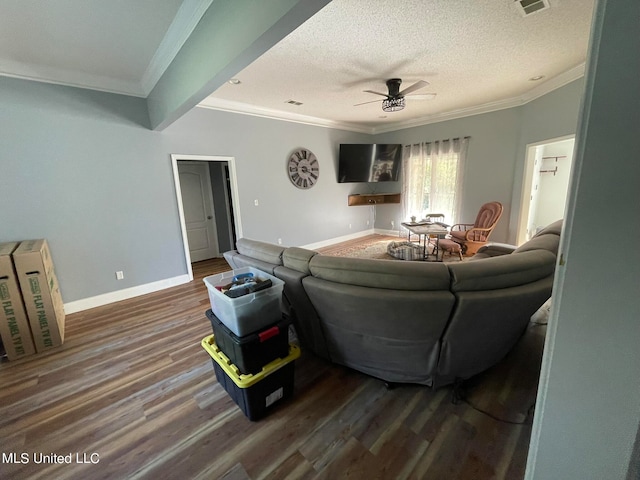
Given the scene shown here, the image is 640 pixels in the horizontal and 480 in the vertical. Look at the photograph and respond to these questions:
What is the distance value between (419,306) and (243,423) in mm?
1297

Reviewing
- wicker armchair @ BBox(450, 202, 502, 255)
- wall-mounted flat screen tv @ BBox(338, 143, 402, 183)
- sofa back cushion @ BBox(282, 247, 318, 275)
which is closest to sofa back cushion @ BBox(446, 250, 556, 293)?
Result: sofa back cushion @ BBox(282, 247, 318, 275)

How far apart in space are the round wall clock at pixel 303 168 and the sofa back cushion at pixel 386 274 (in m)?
3.78

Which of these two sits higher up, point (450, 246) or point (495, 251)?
point (495, 251)

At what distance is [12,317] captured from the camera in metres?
2.21

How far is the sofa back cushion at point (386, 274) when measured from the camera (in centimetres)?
140

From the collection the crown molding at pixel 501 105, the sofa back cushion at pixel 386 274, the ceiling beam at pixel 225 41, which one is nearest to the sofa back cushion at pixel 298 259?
the sofa back cushion at pixel 386 274

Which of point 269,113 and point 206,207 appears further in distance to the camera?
point 206,207

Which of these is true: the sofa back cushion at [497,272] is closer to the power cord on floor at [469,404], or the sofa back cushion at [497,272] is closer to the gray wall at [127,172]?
the power cord on floor at [469,404]

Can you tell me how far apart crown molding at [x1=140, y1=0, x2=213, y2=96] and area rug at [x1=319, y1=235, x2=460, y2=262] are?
3551mm

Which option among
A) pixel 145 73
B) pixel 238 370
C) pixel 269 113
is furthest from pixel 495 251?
pixel 145 73

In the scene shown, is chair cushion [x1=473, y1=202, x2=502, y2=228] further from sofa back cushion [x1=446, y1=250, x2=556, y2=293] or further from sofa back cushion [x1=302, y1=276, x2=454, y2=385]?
sofa back cushion [x1=302, y1=276, x2=454, y2=385]

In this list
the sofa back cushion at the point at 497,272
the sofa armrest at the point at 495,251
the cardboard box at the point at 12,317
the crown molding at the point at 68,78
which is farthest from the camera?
the sofa armrest at the point at 495,251

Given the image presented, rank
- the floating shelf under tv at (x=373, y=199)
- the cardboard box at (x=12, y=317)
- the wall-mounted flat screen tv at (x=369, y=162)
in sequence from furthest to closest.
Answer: the floating shelf under tv at (x=373, y=199) < the wall-mounted flat screen tv at (x=369, y=162) < the cardboard box at (x=12, y=317)

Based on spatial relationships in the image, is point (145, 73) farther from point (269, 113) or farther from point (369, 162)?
point (369, 162)
